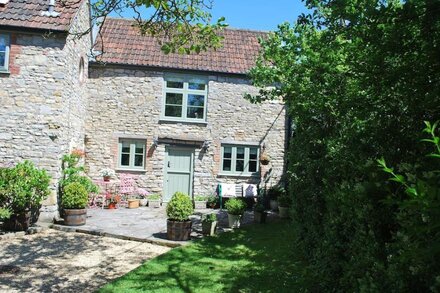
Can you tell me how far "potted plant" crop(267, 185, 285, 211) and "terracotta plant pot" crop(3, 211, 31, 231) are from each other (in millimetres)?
8855

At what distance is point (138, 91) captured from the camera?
50.1 feet

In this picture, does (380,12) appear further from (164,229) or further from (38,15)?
(38,15)

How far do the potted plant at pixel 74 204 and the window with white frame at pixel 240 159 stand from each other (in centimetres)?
642

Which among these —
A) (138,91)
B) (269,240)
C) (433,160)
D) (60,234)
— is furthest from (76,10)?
(433,160)

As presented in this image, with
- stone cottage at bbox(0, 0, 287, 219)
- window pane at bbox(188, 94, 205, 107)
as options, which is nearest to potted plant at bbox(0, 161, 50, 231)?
stone cottage at bbox(0, 0, 287, 219)

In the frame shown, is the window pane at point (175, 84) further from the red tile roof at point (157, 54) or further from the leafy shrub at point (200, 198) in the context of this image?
the leafy shrub at point (200, 198)

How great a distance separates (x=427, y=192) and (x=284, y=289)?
491 centimetres

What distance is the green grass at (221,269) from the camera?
20.3ft

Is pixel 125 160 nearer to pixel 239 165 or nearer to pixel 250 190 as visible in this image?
pixel 239 165

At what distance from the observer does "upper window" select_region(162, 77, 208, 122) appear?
611 inches

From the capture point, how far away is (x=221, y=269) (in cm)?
721

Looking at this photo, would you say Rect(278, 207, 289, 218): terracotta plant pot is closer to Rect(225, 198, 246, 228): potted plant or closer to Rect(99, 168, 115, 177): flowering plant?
Rect(225, 198, 246, 228): potted plant

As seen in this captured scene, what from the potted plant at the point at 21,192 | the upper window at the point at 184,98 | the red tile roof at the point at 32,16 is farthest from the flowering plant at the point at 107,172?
the red tile roof at the point at 32,16

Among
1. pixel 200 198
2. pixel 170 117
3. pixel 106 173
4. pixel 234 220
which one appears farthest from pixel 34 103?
pixel 200 198
